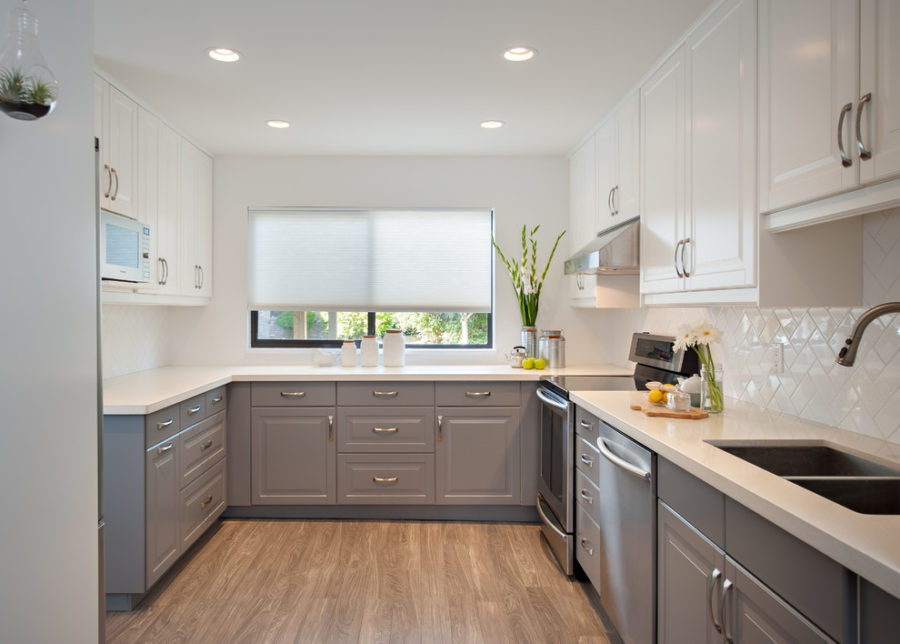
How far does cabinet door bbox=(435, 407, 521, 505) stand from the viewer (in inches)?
137

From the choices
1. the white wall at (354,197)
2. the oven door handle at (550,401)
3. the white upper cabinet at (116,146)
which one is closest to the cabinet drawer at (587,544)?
the oven door handle at (550,401)

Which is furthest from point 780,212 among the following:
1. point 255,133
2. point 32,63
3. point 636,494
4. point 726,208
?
point 255,133

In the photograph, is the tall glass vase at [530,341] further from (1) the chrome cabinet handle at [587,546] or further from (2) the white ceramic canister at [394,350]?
(1) the chrome cabinet handle at [587,546]

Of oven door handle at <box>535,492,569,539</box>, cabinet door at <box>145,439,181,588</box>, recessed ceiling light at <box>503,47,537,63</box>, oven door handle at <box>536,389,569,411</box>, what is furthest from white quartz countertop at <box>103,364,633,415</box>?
recessed ceiling light at <box>503,47,537,63</box>

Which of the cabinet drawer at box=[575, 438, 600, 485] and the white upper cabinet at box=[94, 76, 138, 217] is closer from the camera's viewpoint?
the cabinet drawer at box=[575, 438, 600, 485]

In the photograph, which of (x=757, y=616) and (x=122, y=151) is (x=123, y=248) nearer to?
(x=122, y=151)

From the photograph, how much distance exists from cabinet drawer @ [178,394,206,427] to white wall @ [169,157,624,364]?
1.04 metres

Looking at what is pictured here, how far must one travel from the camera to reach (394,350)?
3.89 metres

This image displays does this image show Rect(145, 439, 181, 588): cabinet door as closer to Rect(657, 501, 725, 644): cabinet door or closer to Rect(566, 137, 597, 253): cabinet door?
Rect(657, 501, 725, 644): cabinet door

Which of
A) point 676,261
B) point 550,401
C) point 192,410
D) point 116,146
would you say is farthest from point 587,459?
point 116,146

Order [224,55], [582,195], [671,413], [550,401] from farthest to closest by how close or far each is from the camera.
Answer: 1. [582,195]
2. [550,401]
3. [224,55]
4. [671,413]

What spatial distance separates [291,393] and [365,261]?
3.62 ft

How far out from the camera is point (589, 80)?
272 centimetres

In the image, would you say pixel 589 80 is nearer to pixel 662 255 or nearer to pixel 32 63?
pixel 662 255
